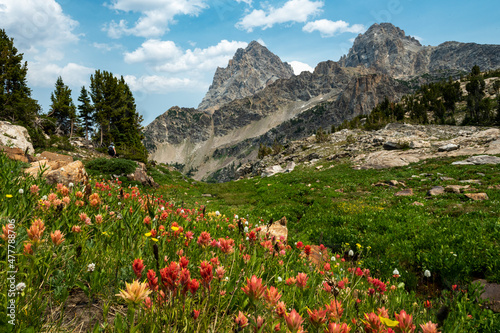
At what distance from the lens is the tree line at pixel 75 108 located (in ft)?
98.0

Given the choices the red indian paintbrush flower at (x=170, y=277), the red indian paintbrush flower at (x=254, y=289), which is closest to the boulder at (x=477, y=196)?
the red indian paintbrush flower at (x=254, y=289)

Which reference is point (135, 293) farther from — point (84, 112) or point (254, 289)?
point (84, 112)

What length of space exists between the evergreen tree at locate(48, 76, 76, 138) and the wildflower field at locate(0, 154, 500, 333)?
4930cm

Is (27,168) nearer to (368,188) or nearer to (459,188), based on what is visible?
(368,188)

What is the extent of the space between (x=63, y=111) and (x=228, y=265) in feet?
182

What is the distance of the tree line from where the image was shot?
29859mm

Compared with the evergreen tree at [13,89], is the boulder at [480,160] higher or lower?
lower

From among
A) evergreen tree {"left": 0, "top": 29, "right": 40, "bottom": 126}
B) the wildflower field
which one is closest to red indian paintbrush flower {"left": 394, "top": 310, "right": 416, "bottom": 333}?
the wildflower field

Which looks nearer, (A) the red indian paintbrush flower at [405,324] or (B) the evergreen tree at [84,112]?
(A) the red indian paintbrush flower at [405,324]

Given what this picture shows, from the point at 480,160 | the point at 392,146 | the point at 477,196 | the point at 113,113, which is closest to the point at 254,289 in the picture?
the point at 477,196

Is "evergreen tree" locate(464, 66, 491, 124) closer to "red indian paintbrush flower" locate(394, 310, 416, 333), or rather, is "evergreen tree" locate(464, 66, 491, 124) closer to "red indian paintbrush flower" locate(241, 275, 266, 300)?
"red indian paintbrush flower" locate(394, 310, 416, 333)

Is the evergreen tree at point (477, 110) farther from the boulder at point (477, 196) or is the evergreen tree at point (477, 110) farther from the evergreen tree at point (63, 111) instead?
the evergreen tree at point (63, 111)

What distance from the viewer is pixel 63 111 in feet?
142

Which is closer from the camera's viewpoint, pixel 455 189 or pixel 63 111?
pixel 455 189
